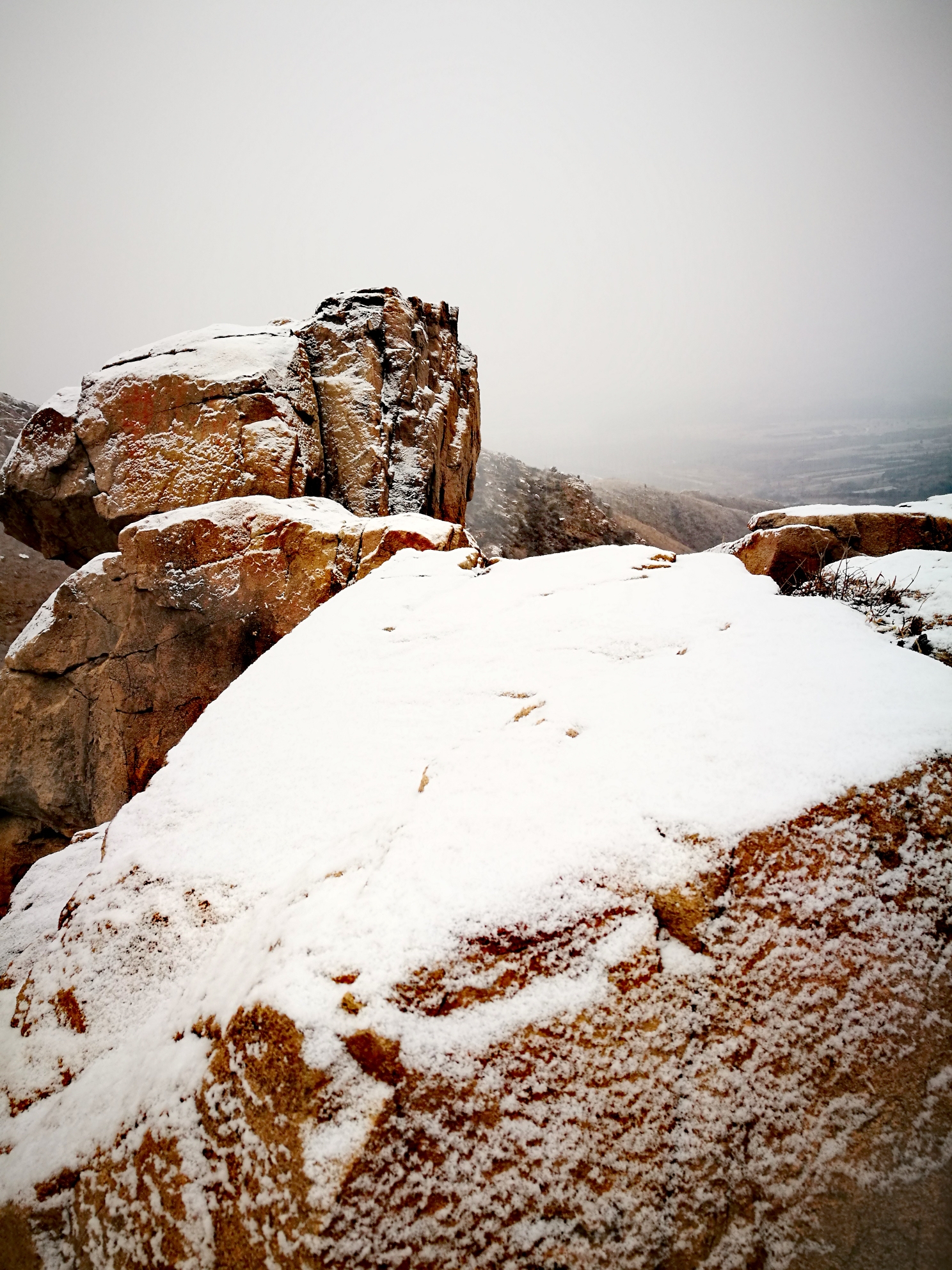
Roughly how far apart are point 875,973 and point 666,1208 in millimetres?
926

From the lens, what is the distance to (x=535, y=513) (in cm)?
2425

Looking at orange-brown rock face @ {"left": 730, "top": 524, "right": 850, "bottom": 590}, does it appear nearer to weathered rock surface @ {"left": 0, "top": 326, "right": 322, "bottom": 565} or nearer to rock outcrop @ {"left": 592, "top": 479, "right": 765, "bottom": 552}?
weathered rock surface @ {"left": 0, "top": 326, "right": 322, "bottom": 565}

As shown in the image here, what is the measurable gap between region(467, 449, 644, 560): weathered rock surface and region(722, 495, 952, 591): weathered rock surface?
14512 mm

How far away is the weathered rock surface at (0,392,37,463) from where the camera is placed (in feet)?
81.5

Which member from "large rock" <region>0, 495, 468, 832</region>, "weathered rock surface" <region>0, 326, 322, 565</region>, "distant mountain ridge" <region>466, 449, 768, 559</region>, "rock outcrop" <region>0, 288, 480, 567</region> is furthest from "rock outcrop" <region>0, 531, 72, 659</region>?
"distant mountain ridge" <region>466, 449, 768, 559</region>

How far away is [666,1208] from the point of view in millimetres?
1357

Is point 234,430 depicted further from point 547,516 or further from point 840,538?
point 547,516

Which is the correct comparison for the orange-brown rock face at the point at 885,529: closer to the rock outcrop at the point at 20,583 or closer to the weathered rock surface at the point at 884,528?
the weathered rock surface at the point at 884,528

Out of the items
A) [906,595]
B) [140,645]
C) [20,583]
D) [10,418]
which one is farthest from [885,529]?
[10,418]

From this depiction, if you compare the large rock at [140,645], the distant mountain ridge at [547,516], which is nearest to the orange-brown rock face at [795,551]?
the large rock at [140,645]

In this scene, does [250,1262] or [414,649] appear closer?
[250,1262]

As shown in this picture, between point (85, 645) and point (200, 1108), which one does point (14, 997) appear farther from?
point (85, 645)

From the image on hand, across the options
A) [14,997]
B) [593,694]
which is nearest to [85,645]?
[14,997]

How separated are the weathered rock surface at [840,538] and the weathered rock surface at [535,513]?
14.5 metres
